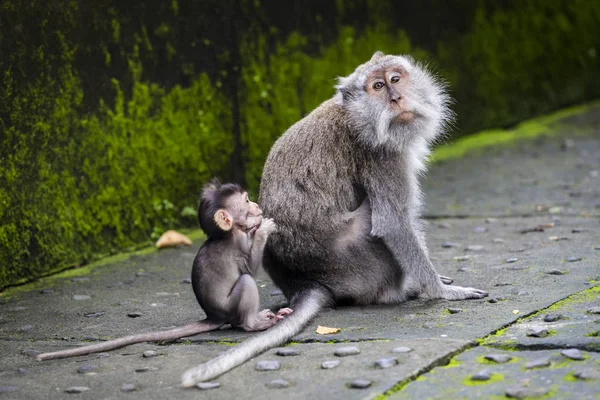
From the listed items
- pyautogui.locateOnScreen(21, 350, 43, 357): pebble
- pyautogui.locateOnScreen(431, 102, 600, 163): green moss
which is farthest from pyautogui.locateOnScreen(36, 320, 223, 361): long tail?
pyautogui.locateOnScreen(431, 102, 600, 163): green moss

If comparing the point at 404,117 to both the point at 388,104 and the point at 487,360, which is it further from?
the point at 487,360

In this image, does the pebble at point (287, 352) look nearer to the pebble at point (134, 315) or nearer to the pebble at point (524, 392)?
the pebble at point (524, 392)

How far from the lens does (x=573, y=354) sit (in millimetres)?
3795

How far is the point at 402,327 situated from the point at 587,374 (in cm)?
111

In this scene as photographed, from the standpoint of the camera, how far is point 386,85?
5027mm

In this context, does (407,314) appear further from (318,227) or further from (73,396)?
(73,396)

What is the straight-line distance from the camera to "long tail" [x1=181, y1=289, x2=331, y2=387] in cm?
383

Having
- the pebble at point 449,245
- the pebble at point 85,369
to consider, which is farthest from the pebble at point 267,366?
the pebble at point 449,245

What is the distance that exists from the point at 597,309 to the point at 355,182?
1346 millimetres

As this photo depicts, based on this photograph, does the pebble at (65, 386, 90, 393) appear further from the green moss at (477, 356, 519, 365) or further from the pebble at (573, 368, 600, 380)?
the pebble at (573, 368, 600, 380)

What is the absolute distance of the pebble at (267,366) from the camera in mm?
3971

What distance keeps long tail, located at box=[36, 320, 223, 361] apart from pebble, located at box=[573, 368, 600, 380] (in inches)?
69.1

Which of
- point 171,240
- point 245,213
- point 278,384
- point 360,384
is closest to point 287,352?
point 278,384

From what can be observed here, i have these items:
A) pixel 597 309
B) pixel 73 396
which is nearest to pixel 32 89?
pixel 73 396
